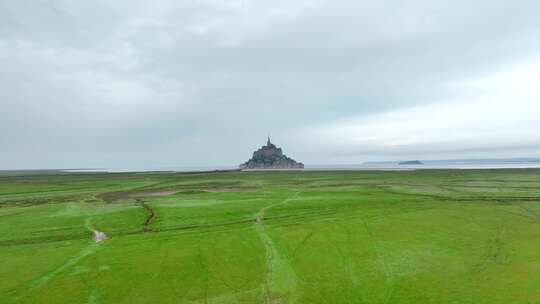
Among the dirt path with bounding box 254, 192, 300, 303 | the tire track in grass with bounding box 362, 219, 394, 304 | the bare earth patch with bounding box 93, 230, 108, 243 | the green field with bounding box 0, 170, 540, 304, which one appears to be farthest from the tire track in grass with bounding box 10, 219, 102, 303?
the tire track in grass with bounding box 362, 219, 394, 304

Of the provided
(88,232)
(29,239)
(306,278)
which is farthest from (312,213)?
(29,239)

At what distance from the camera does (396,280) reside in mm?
18141

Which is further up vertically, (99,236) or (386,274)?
(99,236)

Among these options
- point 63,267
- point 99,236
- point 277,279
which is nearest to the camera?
point 277,279

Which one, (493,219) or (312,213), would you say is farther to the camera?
(312,213)

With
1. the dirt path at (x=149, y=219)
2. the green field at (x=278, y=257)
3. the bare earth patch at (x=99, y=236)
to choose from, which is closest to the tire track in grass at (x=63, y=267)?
the green field at (x=278, y=257)

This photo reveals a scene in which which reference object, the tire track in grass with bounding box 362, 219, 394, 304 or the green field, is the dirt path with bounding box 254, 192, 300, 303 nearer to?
the green field

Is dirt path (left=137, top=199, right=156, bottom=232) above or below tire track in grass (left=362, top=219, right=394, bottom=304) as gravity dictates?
above

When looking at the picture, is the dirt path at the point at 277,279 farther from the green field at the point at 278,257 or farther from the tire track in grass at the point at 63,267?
the tire track in grass at the point at 63,267

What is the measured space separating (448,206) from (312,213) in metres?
20.4

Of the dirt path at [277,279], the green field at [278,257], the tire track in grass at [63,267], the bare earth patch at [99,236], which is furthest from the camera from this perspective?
the bare earth patch at [99,236]

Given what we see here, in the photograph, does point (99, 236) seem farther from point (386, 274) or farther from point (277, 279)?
point (386, 274)

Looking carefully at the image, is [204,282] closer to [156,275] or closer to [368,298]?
[156,275]

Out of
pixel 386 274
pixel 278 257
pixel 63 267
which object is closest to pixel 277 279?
pixel 278 257
